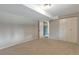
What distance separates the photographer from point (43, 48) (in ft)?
5.54

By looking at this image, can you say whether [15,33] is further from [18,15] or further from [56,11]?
[56,11]

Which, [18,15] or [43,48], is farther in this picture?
[43,48]

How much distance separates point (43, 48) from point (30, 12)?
27.4 inches

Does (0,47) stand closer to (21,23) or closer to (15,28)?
(15,28)

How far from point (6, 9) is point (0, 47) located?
58 cm

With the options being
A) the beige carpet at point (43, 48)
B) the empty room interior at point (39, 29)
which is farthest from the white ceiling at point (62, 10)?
the beige carpet at point (43, 48)

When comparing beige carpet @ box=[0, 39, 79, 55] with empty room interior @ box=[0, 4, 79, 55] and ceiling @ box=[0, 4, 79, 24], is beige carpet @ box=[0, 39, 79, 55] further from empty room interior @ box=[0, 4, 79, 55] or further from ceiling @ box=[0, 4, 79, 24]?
ceiling @ box=[0, 4, 79, 24]

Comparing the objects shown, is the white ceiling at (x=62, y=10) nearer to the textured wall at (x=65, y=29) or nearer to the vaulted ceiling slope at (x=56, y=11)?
the vaulted ceiling slope at (x=56, y=11)

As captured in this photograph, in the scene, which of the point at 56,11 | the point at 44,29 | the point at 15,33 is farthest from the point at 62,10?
the point at 15,33

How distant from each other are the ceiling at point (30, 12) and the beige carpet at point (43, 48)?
40cm

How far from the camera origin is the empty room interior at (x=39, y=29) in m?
1.41

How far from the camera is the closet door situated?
1558 mm

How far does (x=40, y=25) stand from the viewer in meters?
1.72
